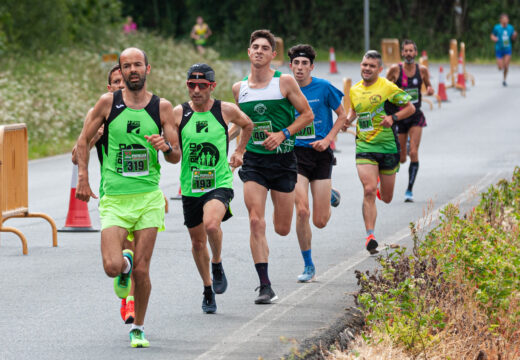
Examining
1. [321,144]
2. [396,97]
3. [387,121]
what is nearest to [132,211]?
[321,144]

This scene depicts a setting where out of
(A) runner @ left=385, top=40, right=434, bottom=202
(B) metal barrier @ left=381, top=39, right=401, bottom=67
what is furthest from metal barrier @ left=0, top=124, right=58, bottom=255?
(B) metal barrier @ left=381, top=39, right=401, bottom=67

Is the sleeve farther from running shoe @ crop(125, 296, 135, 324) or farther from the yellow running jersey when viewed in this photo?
running shoe @ crop(125, 296, 135, 324)

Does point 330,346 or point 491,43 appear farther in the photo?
point 491,43

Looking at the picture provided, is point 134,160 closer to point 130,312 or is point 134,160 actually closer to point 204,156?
point 204,156

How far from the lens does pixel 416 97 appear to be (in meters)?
15.1

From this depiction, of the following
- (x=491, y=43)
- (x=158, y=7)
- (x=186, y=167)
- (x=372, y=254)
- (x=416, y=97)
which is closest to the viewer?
(x=186, y=167)

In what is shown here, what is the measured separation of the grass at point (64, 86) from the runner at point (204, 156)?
12.3 metres

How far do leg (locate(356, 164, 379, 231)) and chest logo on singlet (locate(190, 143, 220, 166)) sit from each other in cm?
309

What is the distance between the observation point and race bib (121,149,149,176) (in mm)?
7625

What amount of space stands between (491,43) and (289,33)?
11204mm

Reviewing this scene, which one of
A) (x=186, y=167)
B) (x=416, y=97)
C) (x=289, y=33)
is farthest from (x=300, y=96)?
(x=289, y=33)

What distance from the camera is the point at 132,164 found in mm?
7637

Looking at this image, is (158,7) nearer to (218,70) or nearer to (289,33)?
(289,33)

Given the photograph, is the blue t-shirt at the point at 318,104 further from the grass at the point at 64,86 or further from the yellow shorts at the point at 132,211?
the grass at the point at 64,86
